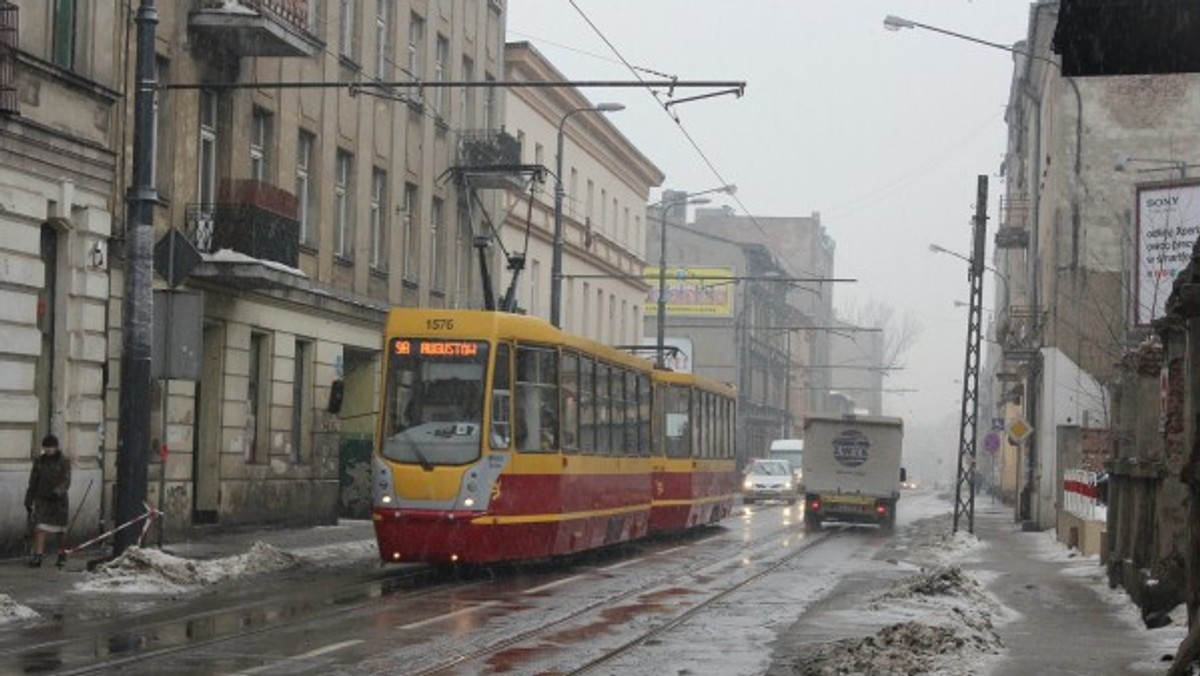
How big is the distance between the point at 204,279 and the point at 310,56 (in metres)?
4.12

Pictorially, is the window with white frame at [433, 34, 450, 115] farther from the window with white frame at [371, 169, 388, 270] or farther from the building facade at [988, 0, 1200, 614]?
the building facade at [988, 0, 1200, 614]

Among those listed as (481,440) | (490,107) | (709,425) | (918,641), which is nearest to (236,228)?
(481,440)

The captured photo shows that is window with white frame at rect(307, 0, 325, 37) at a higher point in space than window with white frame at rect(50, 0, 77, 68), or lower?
higher

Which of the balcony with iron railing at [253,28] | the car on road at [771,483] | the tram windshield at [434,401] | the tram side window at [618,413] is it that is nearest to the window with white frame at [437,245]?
the balcony with iron railing at [253,28]

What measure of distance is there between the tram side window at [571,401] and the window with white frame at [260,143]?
28.7ft

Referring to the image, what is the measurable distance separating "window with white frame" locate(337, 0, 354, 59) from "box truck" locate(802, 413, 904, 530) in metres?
14.2

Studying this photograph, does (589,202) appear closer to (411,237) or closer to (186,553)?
(411,237)

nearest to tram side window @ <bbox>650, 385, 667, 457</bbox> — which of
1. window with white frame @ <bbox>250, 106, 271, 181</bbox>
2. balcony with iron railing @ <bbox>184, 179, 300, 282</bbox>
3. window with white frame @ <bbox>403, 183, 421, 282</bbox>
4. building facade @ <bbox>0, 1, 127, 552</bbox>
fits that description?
balcony with iron railing @ <bbox>184, 179, 300, 282</bbox>

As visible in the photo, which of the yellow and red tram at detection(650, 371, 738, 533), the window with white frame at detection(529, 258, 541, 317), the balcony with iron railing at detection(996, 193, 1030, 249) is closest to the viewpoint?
the yellow and red tram at detection(650, 371, 738, 533)

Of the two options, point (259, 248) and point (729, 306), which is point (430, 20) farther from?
point (729, 306)

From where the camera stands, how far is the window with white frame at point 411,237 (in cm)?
4009

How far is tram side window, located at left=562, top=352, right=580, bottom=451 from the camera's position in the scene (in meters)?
24.2

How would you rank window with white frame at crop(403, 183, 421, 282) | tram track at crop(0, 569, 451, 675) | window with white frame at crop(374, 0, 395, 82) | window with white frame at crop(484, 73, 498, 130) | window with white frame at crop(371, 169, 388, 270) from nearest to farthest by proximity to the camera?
tram track at crop(0, 569, 451, 675) < window with white frame at crop(374, 0, 395, 82) < window with white frame at crop(371, 169, 388, 270) < window with white frame at crop(403, 183, 421, 282) < window with white frame at crop(484, 73, 498, 130)

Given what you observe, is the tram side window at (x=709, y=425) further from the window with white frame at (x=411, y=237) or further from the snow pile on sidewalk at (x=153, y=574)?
the snow pile on sidewalk at (x=153, y=574)
